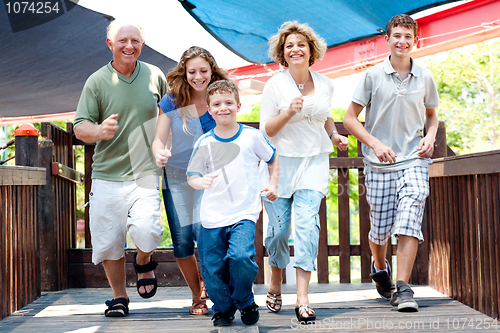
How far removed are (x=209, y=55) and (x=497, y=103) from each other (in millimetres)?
20862

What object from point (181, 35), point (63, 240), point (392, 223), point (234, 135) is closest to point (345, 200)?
point (392, 223)

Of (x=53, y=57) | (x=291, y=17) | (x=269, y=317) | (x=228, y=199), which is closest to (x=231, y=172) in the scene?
(x=228, y=199)

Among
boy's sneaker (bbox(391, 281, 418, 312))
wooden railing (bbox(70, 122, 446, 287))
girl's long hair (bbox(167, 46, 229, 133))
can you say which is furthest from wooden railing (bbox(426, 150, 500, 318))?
girl's long hair (bbox(167, 46, 229, 133))

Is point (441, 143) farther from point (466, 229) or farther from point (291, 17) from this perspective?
point (291, 17)

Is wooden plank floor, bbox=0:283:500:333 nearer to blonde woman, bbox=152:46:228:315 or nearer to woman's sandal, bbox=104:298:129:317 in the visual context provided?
woman's sandal, bbox=104:298:129:317

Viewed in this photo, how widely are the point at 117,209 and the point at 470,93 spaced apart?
22.9m

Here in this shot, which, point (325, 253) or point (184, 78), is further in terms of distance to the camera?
point (325, 253)

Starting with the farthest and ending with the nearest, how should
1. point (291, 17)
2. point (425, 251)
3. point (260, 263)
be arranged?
point (291, 17)
point (260, 263)
point (425, 251)

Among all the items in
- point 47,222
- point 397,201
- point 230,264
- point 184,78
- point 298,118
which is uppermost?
point 184,78

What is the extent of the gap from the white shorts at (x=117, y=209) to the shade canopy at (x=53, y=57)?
3.16m

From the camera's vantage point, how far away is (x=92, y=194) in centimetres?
286

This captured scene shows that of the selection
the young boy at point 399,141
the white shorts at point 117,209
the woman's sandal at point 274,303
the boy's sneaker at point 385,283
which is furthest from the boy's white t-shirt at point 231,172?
the boy's sneaker at point 385,283

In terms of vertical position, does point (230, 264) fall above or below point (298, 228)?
below

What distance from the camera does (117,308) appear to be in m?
2.84
